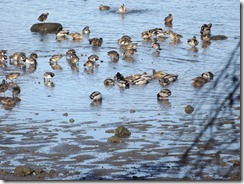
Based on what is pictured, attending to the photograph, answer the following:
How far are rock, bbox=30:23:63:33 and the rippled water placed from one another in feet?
1.21

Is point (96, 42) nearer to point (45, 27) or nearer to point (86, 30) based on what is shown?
point (86, 30)

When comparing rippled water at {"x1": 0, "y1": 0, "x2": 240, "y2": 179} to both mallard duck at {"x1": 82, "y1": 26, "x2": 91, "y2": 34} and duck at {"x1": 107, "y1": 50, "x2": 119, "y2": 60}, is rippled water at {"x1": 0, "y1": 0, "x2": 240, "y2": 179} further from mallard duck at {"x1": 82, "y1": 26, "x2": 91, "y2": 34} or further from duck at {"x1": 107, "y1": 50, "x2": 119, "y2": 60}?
mallard duck at {"x1": 82, "y1": 26, "x2": 91, "y2": 34}

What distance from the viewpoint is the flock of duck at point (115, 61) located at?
71.3 feet

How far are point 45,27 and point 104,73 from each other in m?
9.07

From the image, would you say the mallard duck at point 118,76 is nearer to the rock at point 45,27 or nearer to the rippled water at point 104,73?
the rippled water at point 104,73

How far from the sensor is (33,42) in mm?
30266

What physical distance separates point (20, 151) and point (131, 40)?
14.5 m

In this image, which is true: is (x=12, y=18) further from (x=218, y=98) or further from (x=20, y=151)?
(x=20, y=151)

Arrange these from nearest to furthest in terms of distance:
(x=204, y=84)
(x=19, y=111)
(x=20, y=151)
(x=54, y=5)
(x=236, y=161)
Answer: (x=236, y=161) < (x=20, y=151) < (x=19, y=111) < (x=204, y=84) < (x=54, y=5)

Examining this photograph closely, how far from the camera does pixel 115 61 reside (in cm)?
2666

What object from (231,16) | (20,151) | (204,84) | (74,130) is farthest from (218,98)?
(231,16)

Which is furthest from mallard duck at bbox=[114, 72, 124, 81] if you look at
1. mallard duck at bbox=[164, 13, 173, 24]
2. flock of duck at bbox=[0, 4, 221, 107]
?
mallard duck at bbox=[164, 13, 173, 24]

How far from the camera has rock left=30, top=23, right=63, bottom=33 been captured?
3275 cm

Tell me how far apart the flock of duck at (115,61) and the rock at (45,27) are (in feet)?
1.18
